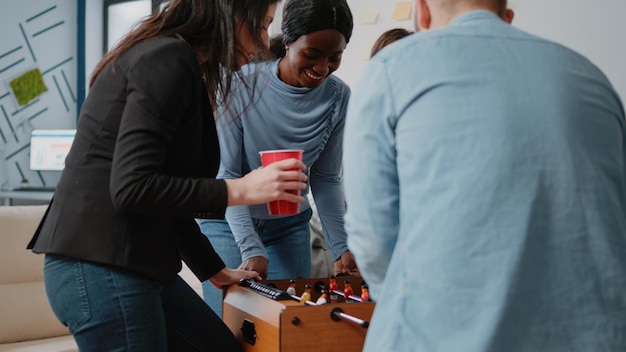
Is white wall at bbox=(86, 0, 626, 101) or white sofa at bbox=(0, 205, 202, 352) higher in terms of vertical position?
white wall at bbox=(86, 0, 626, 101)

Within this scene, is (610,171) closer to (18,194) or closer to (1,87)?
(18,194)

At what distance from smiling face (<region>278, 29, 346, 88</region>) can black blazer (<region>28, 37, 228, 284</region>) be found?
0.80 meters

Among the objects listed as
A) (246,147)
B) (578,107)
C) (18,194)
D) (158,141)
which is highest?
(578,107)

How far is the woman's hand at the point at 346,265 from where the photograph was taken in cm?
229

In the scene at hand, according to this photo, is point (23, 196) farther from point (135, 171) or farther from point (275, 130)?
point (135, 171)

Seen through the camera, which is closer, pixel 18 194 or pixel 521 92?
pixel 521 92

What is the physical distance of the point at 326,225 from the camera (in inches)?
93.4

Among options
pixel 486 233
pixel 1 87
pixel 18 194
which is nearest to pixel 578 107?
pixel 486 233

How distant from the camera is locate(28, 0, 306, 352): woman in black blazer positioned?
1.26 metres

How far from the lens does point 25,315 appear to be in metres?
2.94

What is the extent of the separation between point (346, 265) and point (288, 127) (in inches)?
19.0

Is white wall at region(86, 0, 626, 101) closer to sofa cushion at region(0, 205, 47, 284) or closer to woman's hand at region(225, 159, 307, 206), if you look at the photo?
woman's hand at region(225, 159, 307, 206)

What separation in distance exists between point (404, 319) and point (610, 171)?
365 mm

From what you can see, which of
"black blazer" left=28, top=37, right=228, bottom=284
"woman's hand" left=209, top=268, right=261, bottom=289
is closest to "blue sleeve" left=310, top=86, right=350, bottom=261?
"woman's hand" left=209, top=268, right=261, bottom=289
